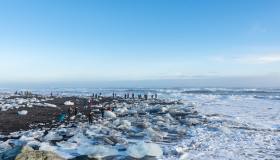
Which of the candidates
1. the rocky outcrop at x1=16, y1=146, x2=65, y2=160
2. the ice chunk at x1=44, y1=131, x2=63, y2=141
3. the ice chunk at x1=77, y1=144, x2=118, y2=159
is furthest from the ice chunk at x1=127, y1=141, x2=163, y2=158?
the ice chunk at x1=44, y1=131, x2=63, y2=141

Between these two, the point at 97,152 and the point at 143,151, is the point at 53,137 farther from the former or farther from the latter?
the point at 143,151

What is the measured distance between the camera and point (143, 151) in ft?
47.0

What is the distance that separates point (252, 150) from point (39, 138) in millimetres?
11058

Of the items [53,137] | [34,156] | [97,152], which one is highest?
[34,156]

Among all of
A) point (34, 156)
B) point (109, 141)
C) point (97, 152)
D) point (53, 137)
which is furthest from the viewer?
point (53, 137)

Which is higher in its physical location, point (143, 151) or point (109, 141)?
point (143, 151)

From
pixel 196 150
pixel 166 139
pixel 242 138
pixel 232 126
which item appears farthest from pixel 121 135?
pixel 232 126

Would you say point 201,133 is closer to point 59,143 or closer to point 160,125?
point 160,125

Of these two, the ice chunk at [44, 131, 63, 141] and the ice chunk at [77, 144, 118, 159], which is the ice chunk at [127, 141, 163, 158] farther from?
the ice chunk at [44, 131, 63, 141]

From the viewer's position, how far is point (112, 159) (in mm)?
13867

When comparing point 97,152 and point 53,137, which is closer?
point 97,152

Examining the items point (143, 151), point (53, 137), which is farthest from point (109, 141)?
point (143, 151)

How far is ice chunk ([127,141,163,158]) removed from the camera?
1429cm

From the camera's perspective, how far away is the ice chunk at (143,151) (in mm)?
14289
